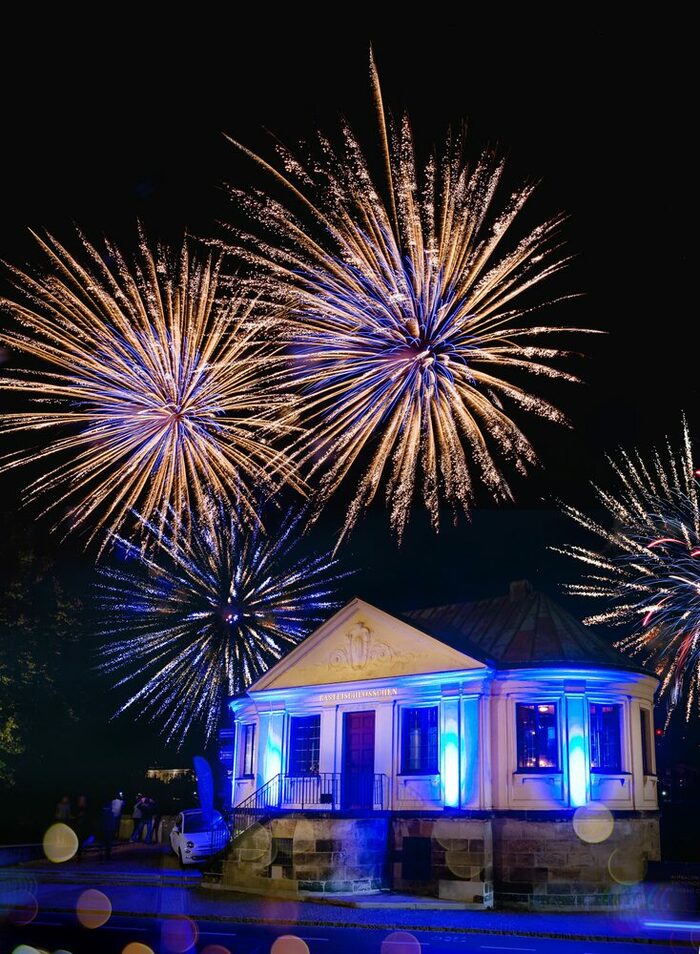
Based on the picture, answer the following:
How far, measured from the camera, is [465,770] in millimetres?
23797

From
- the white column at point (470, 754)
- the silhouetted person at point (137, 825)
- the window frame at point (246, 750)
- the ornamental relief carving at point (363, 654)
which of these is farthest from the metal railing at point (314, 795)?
the silhouetted person at point (137, 825)

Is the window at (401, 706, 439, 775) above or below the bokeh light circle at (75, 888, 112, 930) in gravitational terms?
above

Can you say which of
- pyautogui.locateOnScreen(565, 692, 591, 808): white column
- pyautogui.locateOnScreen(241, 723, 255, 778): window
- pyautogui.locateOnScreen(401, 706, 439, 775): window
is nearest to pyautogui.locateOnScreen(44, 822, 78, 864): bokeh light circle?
pyautogui.locateOnScreen(241, 723, 255, 778): window

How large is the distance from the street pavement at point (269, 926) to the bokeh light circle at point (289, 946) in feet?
0.17

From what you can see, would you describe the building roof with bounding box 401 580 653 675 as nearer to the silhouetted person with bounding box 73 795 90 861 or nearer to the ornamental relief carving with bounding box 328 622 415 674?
the ornamental relief carving with bounding box 328 622 415 674

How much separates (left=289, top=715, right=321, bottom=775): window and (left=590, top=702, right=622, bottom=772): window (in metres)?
8.33

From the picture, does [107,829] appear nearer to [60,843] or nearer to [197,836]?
[60,843]

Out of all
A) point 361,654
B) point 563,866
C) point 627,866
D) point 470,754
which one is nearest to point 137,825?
point 361,654

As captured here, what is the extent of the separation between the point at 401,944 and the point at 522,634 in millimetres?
11049

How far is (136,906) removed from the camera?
2044cm

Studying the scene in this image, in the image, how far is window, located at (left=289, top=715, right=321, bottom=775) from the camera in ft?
90.4

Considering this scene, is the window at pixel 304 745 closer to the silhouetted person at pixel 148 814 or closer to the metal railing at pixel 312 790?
the metal railing at pixel 312 790

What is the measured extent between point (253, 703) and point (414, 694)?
6759 millimetres

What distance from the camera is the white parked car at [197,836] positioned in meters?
28.6
